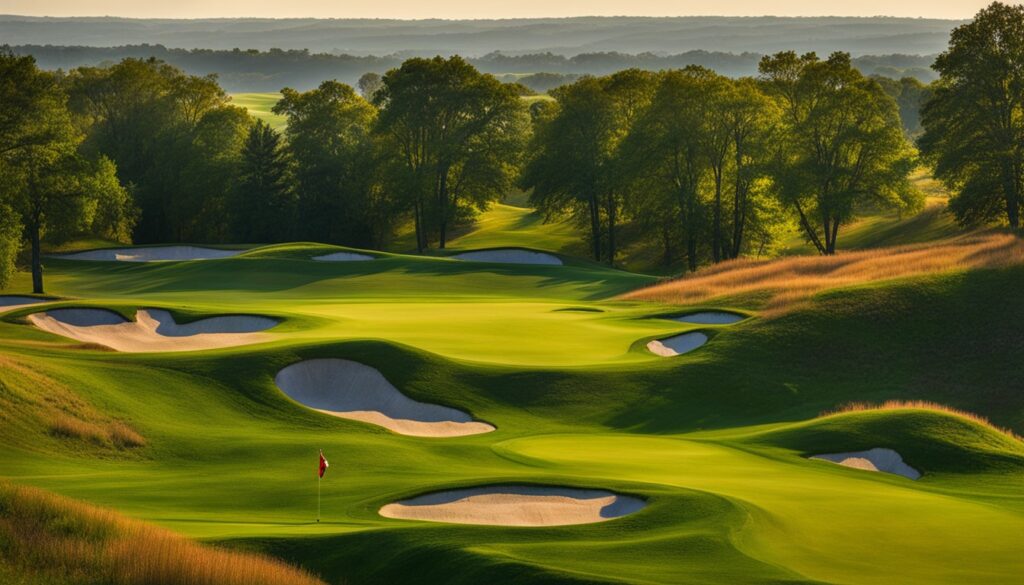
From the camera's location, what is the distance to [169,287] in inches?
2625

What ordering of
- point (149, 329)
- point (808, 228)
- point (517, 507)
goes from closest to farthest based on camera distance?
1. point (517, 507)
2. point (149, 329)
3. point (808, 228)

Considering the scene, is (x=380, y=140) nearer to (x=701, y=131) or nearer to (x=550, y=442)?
(x=701, y=131)

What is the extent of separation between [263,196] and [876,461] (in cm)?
7667

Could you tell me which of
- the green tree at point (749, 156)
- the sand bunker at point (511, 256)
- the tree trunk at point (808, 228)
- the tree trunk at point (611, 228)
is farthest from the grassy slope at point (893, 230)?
the sand bunker at point (511, 256)

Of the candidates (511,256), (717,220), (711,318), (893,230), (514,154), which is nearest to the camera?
(711,318)

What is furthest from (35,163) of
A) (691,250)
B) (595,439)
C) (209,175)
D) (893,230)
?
(893,230)

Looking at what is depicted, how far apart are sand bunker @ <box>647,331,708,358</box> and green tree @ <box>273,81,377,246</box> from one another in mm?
59341

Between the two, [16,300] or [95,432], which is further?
[16,300]

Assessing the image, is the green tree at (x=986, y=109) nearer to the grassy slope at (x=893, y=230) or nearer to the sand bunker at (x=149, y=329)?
the grassy slope at (x=893, y=230)

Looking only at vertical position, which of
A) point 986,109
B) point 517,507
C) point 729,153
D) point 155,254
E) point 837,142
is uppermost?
point 986,109

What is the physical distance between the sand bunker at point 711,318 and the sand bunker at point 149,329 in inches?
549

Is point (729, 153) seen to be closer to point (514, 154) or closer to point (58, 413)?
point (514, 154)

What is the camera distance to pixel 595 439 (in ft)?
97.9

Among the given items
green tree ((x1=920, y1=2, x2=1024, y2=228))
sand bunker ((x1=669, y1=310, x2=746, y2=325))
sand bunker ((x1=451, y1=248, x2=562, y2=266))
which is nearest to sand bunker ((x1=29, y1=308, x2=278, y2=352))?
sand bunker ((x1=669, y1=310, x2=746, y2=325))
